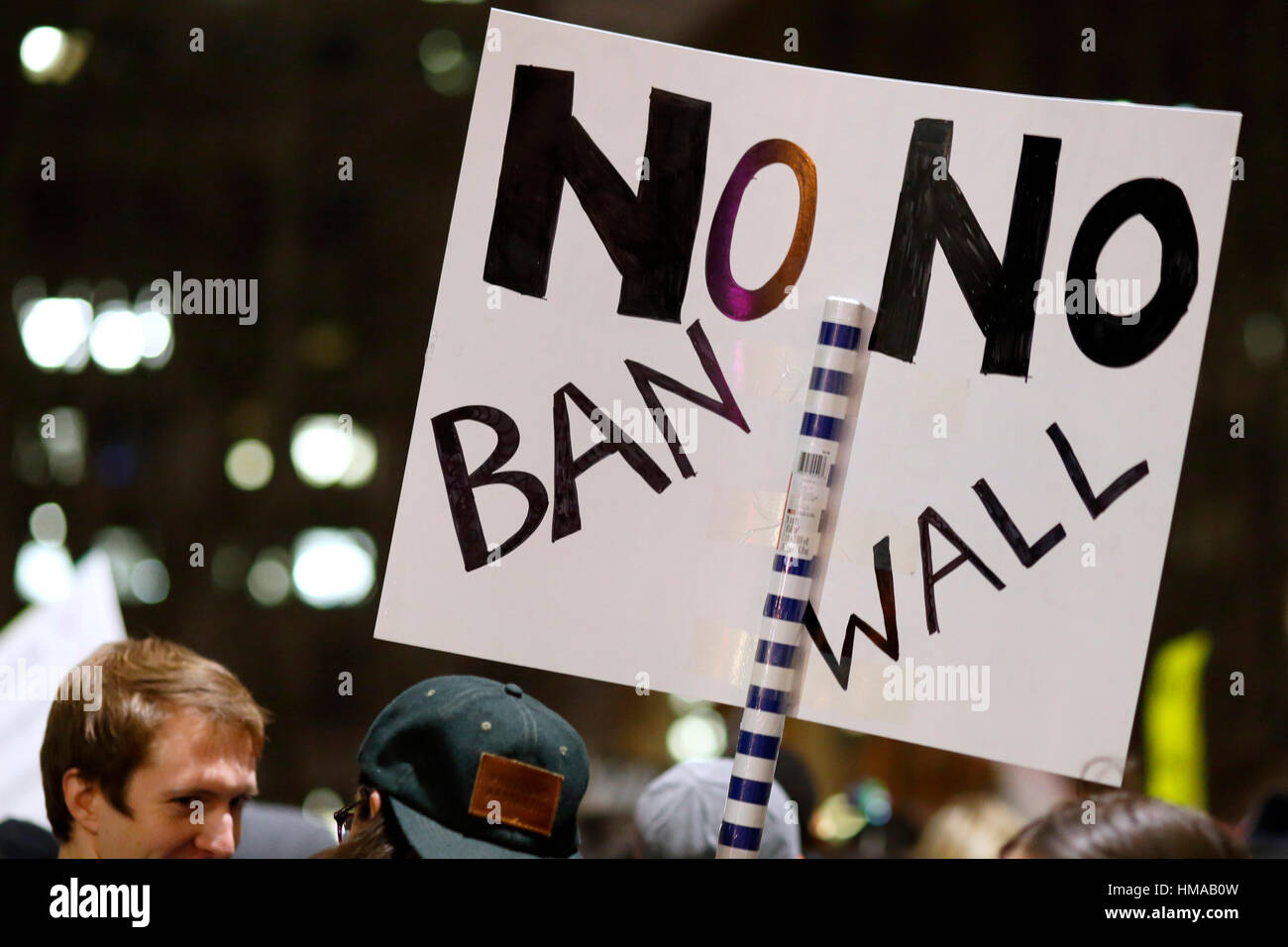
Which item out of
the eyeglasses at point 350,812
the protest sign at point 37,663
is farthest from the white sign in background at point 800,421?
the protest sign at point 37,663

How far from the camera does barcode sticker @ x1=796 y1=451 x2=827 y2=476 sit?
57.1 inches

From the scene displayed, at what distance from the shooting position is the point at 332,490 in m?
10.3

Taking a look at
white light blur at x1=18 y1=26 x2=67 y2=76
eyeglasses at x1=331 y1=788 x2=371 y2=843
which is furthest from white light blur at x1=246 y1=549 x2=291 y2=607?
eyeglasses at x1=331 y1=788 x2=371 y2=843

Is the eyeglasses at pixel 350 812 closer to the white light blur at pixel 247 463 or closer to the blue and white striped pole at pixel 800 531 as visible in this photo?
the blue and white striped pole at pixel 800 531

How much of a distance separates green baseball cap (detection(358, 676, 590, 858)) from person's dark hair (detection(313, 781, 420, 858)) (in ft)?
0.03

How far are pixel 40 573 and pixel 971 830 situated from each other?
8.52 meters

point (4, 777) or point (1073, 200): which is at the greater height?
point (1073, 200)

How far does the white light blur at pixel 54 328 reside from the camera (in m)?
10.3

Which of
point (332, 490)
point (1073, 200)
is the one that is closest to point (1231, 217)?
point (332, 490)

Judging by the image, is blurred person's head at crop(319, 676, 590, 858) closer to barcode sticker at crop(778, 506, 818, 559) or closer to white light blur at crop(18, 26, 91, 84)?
barcode sticker at crop(778, 506, 818, 559)

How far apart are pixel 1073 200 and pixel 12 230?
414 inches

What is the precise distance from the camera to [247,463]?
33.6 feet

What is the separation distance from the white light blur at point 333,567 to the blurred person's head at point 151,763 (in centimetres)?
853

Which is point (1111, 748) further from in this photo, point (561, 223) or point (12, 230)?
point (12, 230)
